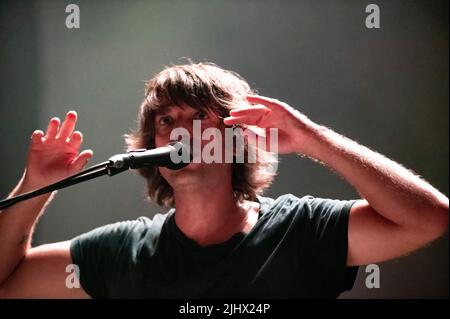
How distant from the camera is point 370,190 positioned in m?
0.91

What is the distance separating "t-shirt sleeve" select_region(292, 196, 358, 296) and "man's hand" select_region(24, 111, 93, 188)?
52 cm

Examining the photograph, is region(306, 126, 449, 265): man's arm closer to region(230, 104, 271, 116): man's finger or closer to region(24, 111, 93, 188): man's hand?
region(230, 104, 271, 116): man's finger

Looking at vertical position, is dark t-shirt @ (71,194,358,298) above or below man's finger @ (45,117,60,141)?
below

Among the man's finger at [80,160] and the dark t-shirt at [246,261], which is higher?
the man's finger at [80,160]

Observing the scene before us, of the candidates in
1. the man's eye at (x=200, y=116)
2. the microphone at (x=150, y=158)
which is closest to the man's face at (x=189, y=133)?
the man's eye at (x=200, y=116)

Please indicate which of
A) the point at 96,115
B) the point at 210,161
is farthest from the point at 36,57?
the point at 210,161

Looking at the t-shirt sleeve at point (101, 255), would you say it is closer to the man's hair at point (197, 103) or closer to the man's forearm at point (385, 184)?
the man's hair at point (197, 103)

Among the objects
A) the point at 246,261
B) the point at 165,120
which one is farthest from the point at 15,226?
the point at 246,261

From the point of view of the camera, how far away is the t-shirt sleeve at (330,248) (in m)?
0.96

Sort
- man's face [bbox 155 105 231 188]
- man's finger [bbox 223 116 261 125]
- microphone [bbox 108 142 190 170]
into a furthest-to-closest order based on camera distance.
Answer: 1. man's face [bbox 155 105 231 188]
2. man's finger [bbox 223 116 261 125]
3. microphone [bbox 108 142 190 170]

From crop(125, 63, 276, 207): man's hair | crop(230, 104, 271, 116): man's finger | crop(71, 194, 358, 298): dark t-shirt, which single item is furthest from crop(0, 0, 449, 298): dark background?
crop(230, 104, 271, 116): man's finger

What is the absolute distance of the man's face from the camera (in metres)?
1.04
